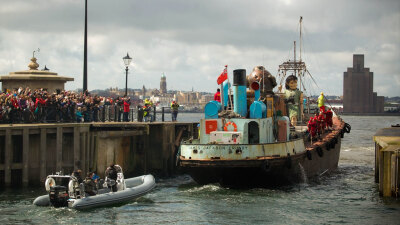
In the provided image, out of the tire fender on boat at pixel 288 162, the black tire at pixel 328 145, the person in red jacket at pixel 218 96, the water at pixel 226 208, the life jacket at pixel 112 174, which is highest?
the person in red jacket at pixel 218 96

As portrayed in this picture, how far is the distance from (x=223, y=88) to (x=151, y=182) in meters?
6.41

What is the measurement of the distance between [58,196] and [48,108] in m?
9.20

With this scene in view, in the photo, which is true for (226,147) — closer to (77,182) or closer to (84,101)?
(77,182)

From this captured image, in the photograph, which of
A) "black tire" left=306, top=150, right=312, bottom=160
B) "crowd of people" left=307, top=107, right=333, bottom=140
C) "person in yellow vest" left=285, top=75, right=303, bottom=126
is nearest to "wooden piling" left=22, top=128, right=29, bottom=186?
"black tire" left=306, top=150, right=312, bottom=160

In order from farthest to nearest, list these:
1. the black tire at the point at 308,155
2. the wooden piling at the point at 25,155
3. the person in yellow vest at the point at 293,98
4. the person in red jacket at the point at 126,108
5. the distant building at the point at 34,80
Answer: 1. the person in yellow vest at the point at 293,98
2. the person in red jacket at the point at 126,108
3. the distant building at the point at 34,80
4. the black tire at the point at 308,155
5. the wooden piling at the point at 25,155

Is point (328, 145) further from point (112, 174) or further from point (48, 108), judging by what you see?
point (48, 108)

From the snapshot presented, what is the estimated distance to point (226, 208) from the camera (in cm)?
2547

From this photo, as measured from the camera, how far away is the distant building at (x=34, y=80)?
121 ft

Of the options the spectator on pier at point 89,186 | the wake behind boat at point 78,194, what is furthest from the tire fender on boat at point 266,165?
the spectator on pier at point 89,186

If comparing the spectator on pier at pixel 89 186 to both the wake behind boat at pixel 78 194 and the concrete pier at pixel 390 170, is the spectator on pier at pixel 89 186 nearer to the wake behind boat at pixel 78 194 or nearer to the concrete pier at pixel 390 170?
the wake behind boat at pixel 78 194

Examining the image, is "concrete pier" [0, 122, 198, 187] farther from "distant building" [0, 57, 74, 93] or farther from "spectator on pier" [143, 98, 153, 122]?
"distant building" [0, 57, 74, 93]

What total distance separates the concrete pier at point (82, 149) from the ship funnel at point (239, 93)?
6.06 metres

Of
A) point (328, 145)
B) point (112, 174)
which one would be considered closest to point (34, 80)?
point (112, 174)

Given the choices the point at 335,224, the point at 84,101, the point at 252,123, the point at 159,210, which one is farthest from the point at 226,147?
the point at 84,101
